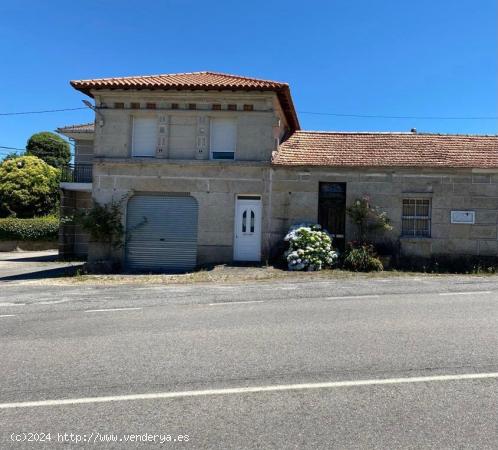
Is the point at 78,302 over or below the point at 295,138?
below

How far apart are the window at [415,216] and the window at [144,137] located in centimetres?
916

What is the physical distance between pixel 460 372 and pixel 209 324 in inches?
143

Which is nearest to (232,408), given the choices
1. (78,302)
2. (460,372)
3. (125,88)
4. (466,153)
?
(460,372)

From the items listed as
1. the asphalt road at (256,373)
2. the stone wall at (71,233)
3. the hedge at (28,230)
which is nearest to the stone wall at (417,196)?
the asphalt road at (256,373)

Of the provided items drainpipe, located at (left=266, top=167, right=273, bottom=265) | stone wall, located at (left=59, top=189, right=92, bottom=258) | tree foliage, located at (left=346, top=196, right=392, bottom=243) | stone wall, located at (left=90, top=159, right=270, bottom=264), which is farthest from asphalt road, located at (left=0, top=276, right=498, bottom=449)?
stone wall, located at (left=59, top=189, right=92, bottom=258)

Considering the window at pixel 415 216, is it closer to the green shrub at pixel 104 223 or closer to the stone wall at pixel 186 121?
the stone wall at pixel 186 121

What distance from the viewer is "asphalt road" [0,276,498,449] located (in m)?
3.47

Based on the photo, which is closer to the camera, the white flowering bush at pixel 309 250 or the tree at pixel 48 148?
the white flowering bush at pixel 309 250

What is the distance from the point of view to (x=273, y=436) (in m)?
3.38

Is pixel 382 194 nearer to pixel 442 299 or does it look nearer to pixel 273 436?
pixel 442 299

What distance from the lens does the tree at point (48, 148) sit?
44125 mm

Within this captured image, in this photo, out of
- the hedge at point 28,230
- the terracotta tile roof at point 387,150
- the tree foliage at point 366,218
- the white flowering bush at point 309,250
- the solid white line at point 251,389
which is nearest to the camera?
the solid white line at point 251,389

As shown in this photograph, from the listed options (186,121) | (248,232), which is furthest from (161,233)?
(186,121)

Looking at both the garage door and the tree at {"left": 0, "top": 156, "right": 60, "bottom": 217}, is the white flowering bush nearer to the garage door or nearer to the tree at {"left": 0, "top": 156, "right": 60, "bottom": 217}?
the garage door
